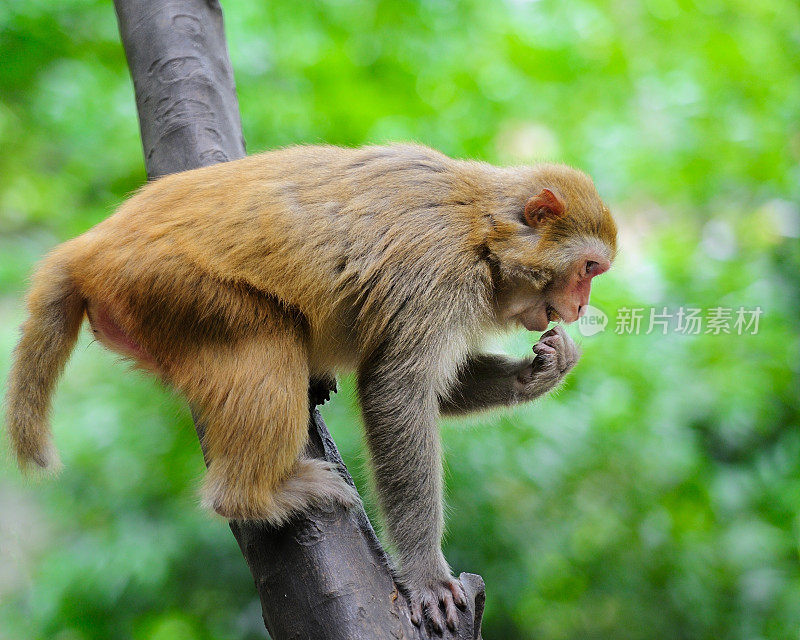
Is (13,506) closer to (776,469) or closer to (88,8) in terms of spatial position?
(88,8)

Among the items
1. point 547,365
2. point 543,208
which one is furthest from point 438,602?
point 543,208

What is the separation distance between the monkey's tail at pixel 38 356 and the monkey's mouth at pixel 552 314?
1585 millimetres

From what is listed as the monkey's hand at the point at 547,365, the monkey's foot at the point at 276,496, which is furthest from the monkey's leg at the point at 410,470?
the monkey's hand at the point at 547,365

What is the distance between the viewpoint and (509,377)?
3.02 m

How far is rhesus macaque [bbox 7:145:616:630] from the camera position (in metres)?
2.25

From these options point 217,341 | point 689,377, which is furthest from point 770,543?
point 217,341

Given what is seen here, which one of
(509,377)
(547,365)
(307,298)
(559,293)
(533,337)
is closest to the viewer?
(307,298)

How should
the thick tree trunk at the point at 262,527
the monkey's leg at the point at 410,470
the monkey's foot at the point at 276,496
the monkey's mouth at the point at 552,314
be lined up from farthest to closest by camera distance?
the monkey's mouth at the point at 552,314
the monkey's leg at the point at 410,470
the monkey's foot at the point at 276,496
the thick tree trunk at the point at 262,527

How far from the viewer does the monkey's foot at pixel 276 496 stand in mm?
2217

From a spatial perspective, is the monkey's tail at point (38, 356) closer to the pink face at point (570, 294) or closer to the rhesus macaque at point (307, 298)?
the rhesus macaque at point (307, 298)

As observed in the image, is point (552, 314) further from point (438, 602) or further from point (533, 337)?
point (438, 602)

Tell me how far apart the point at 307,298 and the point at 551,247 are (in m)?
0.85

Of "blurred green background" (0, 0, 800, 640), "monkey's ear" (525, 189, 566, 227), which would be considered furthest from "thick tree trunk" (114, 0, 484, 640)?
"monkey's ear" (525, 189, 566, 227)

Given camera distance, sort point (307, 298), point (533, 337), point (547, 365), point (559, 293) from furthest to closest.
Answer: point (533, 337), point (547, 365), point (559, 293), point (307, 298)
